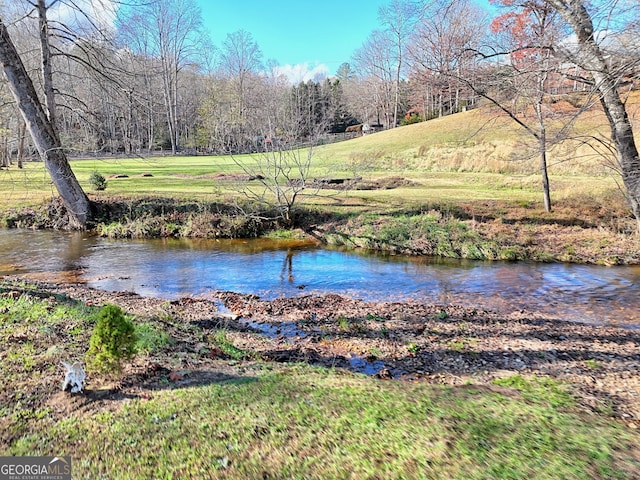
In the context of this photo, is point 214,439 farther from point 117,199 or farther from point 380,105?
point 380,105

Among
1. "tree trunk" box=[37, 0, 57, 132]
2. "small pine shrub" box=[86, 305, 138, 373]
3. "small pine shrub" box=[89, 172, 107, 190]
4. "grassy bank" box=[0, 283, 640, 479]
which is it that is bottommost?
"grassy bank" box=[0, 283, 640, 479]

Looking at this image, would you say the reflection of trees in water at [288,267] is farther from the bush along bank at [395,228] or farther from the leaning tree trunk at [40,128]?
the leaning tree trunk at [40,128]

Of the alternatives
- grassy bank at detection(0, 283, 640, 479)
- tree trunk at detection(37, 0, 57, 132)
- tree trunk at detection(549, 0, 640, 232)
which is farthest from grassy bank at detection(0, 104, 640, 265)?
grassy bank at detection(0, 283, 640, 479)

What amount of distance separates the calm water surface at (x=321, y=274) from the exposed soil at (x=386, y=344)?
1057 millimetres

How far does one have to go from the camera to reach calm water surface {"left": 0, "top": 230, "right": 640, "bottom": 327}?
8969mm

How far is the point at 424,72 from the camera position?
12094 millimetres

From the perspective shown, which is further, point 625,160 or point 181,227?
point 181,227

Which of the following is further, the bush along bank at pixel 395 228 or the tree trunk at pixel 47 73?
the tree trunk at pixel 47 73

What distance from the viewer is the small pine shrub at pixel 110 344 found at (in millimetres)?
3758

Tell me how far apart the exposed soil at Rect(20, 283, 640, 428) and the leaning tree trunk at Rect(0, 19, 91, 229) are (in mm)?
6618

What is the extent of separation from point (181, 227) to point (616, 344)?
45.8 feet

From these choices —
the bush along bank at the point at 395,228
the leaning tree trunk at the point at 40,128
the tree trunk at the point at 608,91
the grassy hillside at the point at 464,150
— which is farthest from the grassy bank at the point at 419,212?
the tree trunk at the point at 608,91

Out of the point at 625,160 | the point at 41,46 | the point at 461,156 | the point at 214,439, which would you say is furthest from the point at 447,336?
the point at 461,156

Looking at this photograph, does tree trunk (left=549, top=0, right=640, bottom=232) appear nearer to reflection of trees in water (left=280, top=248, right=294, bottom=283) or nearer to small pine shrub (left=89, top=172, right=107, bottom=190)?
reflection of trees in water (left=280, top=248, right=294, bottom=283)
